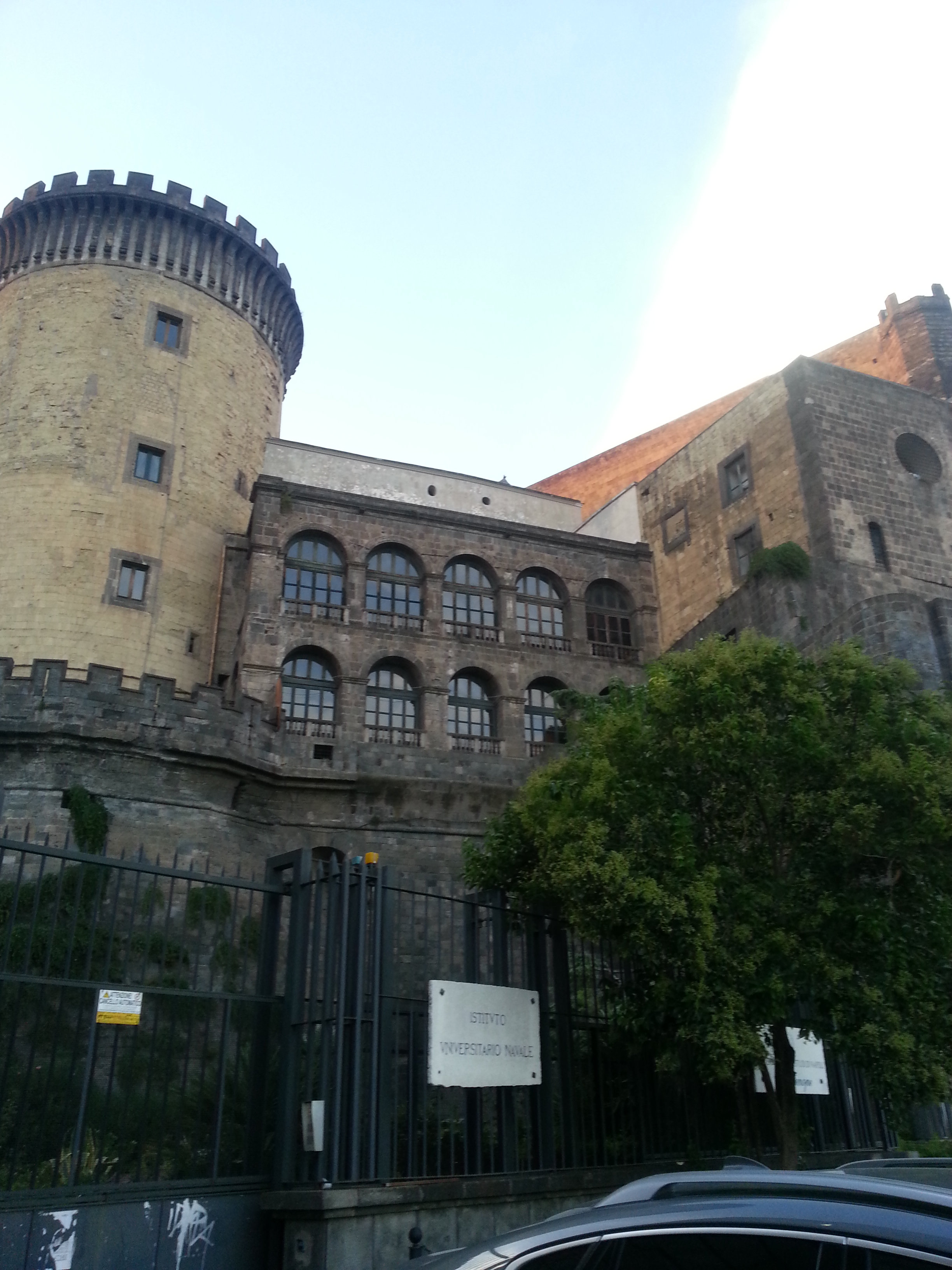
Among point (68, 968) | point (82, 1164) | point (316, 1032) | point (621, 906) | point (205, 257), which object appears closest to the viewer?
point (68, 968)

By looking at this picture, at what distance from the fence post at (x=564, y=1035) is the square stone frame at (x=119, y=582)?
1977 centimetres

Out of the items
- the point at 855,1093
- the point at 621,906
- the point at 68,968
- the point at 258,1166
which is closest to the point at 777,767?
the point at 621,906

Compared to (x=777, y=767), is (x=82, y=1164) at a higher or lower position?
lower

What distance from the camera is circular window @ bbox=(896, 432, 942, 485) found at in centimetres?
2842

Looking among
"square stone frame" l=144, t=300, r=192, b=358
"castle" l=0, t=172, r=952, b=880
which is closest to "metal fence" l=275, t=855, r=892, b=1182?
"castle" l=0, t=172, r=952, b=880

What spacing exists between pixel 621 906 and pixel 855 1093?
5236mm

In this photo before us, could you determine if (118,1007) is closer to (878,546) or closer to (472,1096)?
(472,1096)

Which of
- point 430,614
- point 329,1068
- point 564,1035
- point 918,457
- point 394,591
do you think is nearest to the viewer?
point 329,1068

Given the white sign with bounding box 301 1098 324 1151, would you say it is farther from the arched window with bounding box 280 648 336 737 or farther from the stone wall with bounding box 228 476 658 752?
the arched window with bounding box 280 648 336 737

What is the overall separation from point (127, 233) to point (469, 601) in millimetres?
14625

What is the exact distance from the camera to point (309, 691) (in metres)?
26.4

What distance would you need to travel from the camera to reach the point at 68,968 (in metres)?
6.97

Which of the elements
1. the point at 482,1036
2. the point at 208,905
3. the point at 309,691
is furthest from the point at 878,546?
the point at 482,1036

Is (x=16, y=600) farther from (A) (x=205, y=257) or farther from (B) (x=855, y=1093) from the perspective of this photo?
(B) (x=855, y=1093)
